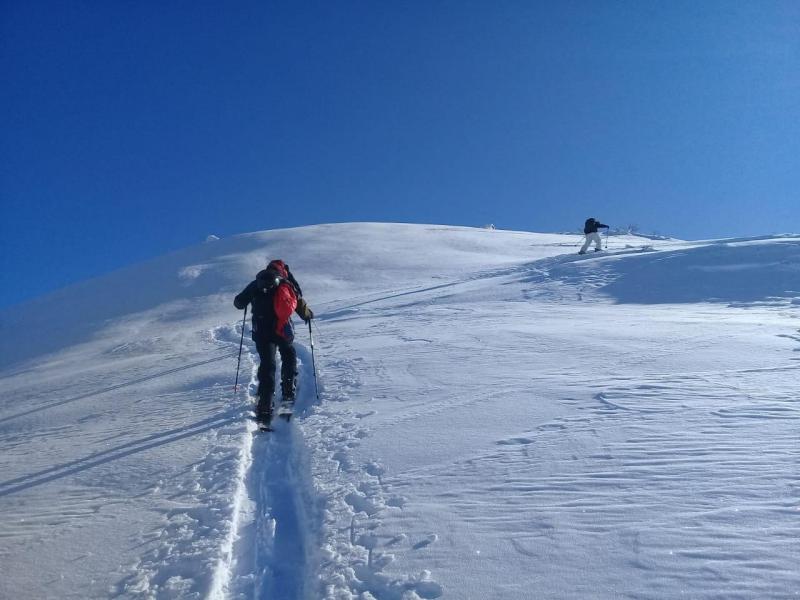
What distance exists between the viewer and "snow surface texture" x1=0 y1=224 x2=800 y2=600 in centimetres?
327

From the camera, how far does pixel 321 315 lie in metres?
15.0

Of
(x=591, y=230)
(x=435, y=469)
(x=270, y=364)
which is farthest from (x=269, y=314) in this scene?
(x=591, y=230)

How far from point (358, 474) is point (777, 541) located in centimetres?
297

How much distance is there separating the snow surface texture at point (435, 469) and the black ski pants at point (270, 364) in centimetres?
52

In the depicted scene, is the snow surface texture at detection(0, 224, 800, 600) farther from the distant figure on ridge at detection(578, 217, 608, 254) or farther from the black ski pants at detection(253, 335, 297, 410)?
the distant figure on ridge at detection(578, 217, 608, 254)

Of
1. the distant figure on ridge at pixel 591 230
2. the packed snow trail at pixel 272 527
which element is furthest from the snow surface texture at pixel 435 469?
the distant figure on ridge at pixel 591 230

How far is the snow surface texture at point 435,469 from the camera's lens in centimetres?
327

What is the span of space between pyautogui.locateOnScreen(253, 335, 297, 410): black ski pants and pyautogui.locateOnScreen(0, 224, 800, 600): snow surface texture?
0.52m

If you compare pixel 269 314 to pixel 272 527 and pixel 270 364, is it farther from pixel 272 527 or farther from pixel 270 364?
pixel 272 527

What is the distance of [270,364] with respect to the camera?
6.64 metres

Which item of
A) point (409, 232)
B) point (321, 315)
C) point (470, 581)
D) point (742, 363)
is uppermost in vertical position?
point (409, 232)

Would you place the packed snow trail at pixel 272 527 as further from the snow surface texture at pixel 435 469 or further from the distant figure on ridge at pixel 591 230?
the distant figure on ridge at pixel 591 230

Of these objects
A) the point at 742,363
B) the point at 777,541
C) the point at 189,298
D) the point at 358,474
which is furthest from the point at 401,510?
the point at 189,298

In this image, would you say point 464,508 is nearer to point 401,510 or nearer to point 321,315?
point 401,510
